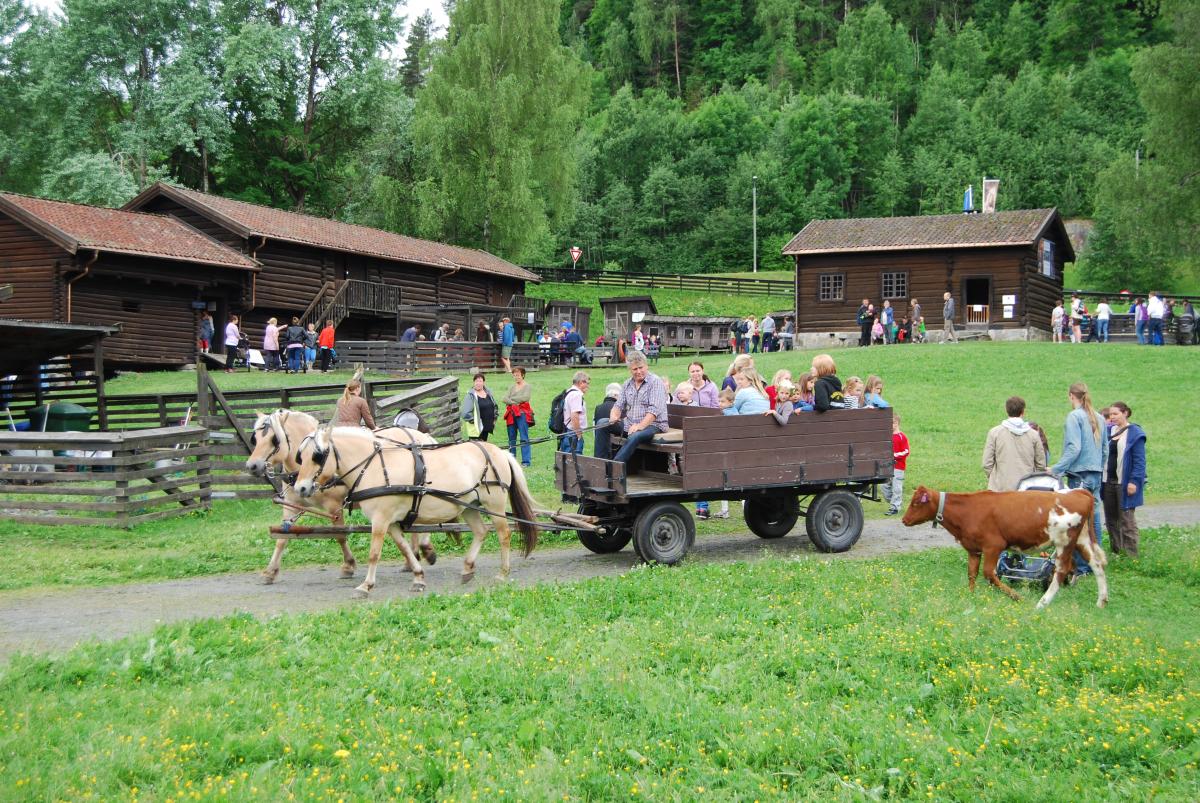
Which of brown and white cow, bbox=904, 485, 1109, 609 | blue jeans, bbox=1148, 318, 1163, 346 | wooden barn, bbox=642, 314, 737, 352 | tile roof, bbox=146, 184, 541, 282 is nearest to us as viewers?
brown and white cow, bbox=904, 485, 1109, 609

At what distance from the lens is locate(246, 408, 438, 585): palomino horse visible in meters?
10.1

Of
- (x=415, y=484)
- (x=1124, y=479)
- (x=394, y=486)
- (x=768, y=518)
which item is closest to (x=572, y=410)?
(x=768, y=518)

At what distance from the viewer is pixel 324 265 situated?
3709 cm

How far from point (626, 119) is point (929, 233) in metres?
41.3

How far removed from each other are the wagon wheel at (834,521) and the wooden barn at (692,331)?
30.0 meters

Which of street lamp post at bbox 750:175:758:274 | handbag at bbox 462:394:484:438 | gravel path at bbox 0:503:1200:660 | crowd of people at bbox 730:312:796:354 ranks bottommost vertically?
gravel path at bbox 0:503:1200:660

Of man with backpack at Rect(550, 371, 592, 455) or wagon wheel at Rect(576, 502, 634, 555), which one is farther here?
man with backpack at Rect(550, 371, 592, 455)

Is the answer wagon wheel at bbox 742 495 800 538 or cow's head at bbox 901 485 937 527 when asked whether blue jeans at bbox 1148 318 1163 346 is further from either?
cow's head at bbox 901 485 937 527

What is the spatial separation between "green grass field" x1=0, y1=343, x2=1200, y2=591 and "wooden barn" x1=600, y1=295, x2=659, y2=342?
35.0 feet

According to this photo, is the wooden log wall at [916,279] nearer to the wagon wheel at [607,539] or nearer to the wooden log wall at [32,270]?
the wooden log wall at [32,270]

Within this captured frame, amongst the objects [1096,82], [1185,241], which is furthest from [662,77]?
[1185,241]

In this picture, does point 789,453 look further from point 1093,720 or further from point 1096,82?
point 1096,82

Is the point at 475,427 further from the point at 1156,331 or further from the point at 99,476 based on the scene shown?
the point at 1156,331

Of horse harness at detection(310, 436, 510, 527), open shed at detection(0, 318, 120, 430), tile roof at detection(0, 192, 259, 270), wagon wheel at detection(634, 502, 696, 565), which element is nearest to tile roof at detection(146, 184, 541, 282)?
tile roof at detection(0, 192, 259, 270)
